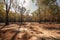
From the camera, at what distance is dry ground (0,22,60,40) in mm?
3576

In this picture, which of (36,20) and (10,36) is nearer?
(10,36)

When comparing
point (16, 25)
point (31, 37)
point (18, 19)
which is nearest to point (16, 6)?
point (18, 19)

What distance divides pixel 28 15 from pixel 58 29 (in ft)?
4.38

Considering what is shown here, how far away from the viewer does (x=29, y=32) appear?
3.81m

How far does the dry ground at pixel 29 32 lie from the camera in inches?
141

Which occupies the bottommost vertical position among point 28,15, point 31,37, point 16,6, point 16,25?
point 31,37

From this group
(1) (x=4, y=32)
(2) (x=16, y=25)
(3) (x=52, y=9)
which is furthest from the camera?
(3) (x=52, y=9)

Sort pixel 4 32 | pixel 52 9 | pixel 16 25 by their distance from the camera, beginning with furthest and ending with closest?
pixel 52 9 < pixel 16 25 < pixel 4 32

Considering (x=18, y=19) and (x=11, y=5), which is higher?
(x=11, y=5)

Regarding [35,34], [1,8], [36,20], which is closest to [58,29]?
[35,34]

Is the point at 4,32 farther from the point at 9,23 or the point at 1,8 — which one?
the point at 1,8

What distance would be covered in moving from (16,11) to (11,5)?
0.43 metres

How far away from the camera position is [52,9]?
464cm

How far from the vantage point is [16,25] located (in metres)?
4.24
